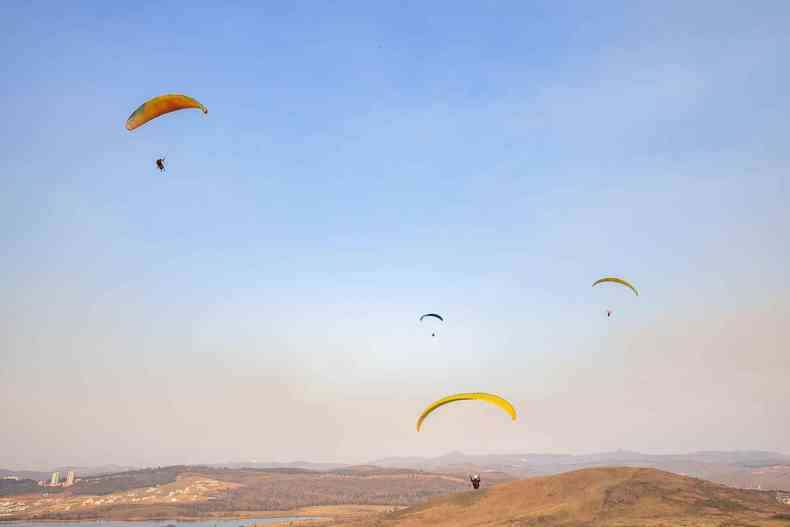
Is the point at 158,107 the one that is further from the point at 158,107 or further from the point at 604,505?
the point at 604,505

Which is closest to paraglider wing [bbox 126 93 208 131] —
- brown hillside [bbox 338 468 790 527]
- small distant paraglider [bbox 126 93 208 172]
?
small distant paraglider [bbox 126 93 208 172]

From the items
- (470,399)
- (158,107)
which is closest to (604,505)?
(470,399)

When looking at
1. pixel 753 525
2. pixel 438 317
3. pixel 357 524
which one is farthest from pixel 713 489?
pixel 357 524

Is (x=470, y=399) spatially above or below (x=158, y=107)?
below

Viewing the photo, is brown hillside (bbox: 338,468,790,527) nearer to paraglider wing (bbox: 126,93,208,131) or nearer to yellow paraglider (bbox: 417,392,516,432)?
yellow paraglider (bbox: 417,392,516,432)

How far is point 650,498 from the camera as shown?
7050cm

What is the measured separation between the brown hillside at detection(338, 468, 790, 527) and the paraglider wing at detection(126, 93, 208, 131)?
2247 inches

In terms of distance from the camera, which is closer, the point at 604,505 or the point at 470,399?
the point at 470,399

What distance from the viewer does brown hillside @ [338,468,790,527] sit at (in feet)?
202

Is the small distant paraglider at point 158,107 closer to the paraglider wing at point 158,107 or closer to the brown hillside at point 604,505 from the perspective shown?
the paraglider wing at point 158,107

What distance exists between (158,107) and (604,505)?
65453mm

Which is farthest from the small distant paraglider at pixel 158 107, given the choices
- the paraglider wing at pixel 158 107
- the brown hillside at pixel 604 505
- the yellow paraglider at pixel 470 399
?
the brown hillside at pixel 604 505

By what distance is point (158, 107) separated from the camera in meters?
33.4

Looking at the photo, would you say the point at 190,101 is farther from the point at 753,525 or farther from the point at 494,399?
the point at 753,525
